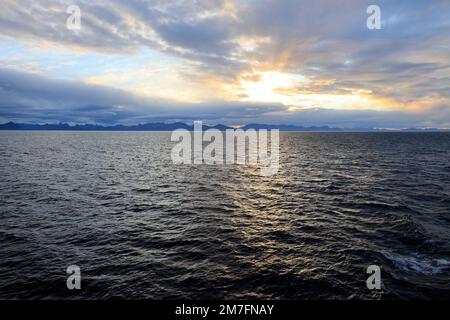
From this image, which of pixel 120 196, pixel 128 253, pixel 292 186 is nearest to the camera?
pixel 128 253

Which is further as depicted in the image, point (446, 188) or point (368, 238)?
point (446, 188)

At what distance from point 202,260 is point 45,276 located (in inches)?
411

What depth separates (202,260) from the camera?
20000 millimetres

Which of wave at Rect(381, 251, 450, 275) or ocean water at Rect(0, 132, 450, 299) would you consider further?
wave at Rect(381, 251, 450, 275)

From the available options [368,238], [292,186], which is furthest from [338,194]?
[368,238]

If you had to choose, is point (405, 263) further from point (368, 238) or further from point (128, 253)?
point (128, 253)

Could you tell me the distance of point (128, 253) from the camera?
21.2m

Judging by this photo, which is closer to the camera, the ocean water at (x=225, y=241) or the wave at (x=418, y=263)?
the ocean water at (x=225, y=241)

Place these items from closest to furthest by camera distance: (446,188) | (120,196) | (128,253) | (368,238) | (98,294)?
(98,294) < (128,253) < (368,238) < (120,196) < (446,188)

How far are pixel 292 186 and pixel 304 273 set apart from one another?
2883 centimetres

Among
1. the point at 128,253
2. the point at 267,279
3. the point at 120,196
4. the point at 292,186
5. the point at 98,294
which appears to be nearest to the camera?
the point at 98,294

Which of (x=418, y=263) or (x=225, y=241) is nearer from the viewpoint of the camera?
(x=418, y=263)

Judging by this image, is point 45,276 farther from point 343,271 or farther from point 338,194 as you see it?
point 338,194

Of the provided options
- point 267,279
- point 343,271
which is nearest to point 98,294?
point 267,279
